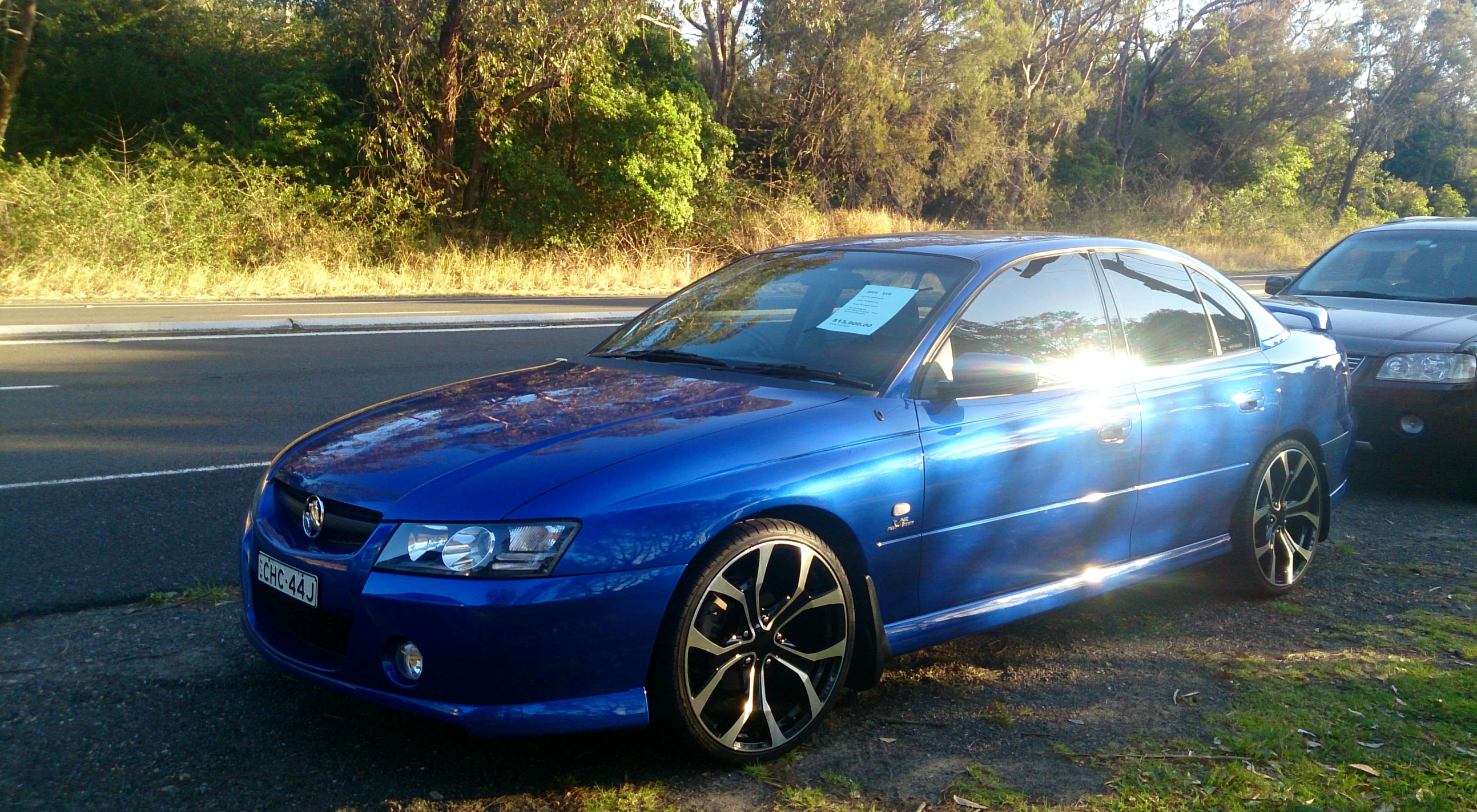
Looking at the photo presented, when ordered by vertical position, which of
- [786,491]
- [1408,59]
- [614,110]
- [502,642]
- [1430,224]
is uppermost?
[1408,59]

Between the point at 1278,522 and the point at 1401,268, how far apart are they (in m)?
4.29

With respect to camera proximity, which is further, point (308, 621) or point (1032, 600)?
point (1032, 600)

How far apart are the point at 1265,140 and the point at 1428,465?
43.1 meters

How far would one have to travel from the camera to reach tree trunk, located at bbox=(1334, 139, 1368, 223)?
51.3m

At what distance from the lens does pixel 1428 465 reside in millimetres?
7145

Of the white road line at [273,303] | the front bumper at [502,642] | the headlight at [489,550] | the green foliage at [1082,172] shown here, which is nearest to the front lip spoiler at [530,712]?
the front bumper at [502,642]

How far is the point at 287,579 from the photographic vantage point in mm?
3354

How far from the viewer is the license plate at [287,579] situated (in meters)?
3.25

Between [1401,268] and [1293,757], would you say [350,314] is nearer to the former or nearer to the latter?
[1401,268]

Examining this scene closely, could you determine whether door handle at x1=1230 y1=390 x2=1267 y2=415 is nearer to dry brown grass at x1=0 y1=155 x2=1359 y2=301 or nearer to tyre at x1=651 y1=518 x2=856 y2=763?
tyre at x1=651 y1=518 x2=856 y2=763

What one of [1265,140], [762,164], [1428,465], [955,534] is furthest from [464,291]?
[1265,140]

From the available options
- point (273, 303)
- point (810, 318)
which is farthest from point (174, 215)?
point (810, 318)

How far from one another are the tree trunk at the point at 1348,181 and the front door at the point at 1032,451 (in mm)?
53775

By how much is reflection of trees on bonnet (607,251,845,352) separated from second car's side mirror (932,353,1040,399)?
91 centimetres
